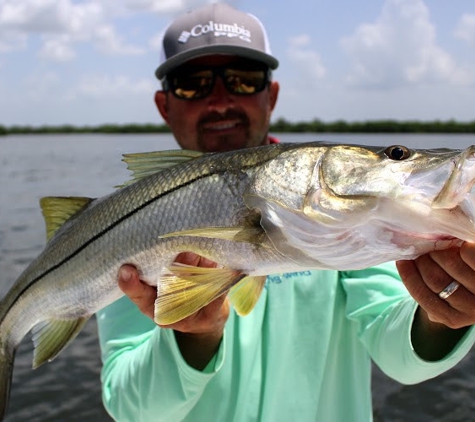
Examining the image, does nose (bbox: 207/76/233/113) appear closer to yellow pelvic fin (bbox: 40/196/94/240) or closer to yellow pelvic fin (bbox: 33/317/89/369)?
yellow pelvic fin (bbox: 40/196/94/240)

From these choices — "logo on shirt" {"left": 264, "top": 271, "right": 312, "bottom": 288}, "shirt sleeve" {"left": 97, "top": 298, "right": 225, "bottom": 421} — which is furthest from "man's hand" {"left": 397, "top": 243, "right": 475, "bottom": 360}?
"logo on shirt" {"left": 264, "top": 271, "right": 312, "bottom": 288}

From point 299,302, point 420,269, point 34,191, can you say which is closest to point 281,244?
point 420,269

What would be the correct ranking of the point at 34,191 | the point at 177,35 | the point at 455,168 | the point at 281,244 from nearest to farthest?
the point at 455,168
the point at 281,244
the point at 177,35
the point at 34,191

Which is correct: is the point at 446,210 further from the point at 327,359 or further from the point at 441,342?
the point at 327,359

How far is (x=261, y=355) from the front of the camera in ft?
9.67

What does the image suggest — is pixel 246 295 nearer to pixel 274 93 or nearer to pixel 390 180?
pixel 390 180

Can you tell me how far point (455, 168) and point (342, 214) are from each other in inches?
15.9

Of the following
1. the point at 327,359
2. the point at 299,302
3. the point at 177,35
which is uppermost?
the point at 177,35

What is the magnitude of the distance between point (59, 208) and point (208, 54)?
1.34 meters

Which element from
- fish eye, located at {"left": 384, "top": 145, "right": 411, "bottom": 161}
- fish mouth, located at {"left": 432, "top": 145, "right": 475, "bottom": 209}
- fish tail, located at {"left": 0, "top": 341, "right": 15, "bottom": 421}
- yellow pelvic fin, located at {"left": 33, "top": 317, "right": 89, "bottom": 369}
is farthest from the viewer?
fish tail, located at {"left": 0, "top": 341, "right": 15, "bottom": 421}

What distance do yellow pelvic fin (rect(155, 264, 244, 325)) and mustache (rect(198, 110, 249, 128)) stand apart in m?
1.60

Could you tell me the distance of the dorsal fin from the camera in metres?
2.41

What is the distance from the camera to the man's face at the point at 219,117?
3.52 meters

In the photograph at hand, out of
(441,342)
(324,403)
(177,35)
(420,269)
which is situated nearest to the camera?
(420,269)
